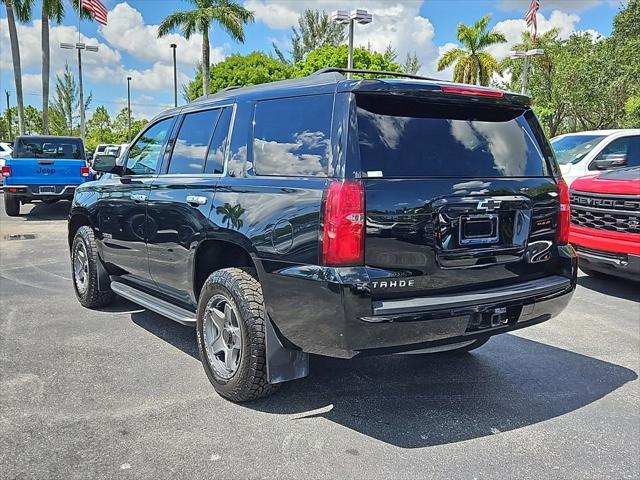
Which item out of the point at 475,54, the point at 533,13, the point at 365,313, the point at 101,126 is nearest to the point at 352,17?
the point at 533,13

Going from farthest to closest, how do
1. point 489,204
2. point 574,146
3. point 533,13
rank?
point 533,13 < point 574,146 < point 489,204

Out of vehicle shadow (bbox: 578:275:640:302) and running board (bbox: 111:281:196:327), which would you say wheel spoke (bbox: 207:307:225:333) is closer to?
running board (bbox: 111:281:196:327)

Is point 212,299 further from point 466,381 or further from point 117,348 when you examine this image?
point 466,381

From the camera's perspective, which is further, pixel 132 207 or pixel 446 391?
pixel 132 207

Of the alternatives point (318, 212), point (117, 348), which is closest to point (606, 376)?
point (318, 212)

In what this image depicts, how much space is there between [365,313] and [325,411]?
101 centimetres

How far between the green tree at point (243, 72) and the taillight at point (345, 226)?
35.9 metres

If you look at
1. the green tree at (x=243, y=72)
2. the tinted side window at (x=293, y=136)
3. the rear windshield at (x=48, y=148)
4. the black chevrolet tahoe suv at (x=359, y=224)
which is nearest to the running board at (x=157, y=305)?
the black chevrolet tahoe suv at (x=359, y=224)

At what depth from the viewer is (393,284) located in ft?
9.67

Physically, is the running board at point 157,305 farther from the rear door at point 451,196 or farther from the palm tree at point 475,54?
the palm tree at point 475,54

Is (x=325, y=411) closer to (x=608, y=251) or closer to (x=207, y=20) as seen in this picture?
(x=608, y=251)

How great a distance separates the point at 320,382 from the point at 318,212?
154 centimetres

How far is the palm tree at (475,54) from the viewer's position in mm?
32625

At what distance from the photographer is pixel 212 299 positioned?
3.74m
